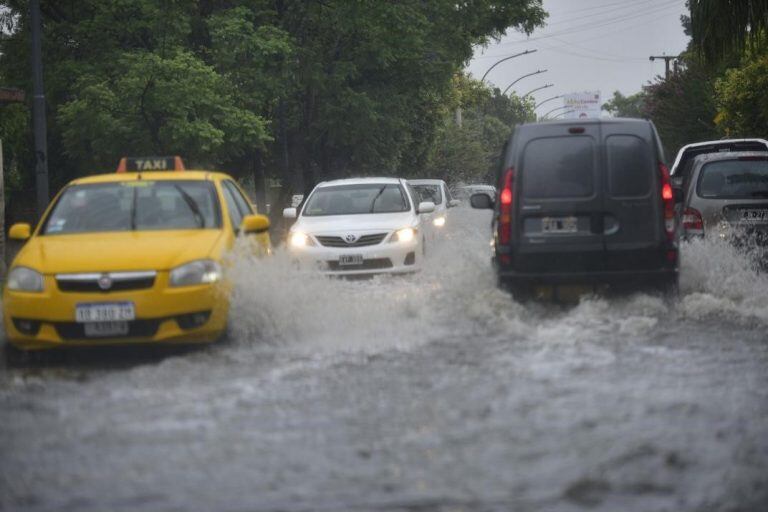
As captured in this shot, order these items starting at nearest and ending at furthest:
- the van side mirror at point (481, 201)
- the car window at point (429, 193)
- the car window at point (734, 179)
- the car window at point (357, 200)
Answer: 1. the van side mirror at point (481, 201)
2. the car window at point (734, 179)
3. the car window at point (357, 200)
4. the car window at point (429, 193)

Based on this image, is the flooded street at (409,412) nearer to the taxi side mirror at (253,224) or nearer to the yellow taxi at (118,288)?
the yellow taxi at (118,288)

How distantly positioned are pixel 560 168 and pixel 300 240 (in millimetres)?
6076

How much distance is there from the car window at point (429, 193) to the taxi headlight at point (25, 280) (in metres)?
17.1

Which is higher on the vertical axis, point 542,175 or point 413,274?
point 542,175

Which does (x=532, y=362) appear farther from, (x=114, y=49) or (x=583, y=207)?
(x=114, y=49)

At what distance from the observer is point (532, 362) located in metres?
9.35

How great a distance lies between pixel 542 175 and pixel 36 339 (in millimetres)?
4815

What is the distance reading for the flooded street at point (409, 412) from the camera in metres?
5.74

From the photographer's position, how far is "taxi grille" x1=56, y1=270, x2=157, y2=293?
1016 cm

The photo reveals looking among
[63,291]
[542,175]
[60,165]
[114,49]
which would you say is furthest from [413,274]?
[60,165]

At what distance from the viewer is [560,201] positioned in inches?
481

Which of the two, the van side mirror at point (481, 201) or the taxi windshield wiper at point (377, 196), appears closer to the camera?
the van side mirror at point (481, 201)

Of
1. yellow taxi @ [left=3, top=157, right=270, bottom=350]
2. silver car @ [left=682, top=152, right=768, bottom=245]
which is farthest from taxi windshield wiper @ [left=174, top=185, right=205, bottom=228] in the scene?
silver car @ [left=682, top=152, right=768, bottom=245]

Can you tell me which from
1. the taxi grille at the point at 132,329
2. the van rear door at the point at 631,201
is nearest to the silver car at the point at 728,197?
the van rear door at the point at 631,201
